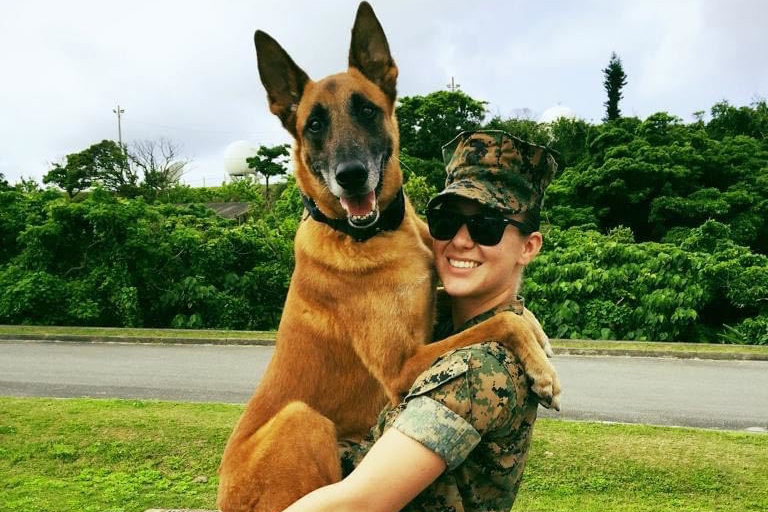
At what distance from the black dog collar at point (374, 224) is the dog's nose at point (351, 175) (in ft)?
0.54

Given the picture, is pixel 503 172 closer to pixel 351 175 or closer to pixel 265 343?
pixel 351 175

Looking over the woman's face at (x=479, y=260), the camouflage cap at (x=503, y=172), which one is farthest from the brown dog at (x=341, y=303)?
the camouflage cap at (x=503, y=172)

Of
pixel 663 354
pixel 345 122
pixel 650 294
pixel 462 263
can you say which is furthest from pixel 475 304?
pixel 650 294

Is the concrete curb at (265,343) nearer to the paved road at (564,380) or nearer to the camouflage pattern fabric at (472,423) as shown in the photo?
the paved road at (564,380)

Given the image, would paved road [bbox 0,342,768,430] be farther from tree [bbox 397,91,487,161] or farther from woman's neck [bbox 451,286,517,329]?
tree [bbox 397,91,487,161]

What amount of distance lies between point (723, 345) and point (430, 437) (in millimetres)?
13844

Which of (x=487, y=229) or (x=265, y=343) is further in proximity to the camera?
(x=265, y=343)

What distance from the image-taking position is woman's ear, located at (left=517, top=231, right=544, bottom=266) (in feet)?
7.45

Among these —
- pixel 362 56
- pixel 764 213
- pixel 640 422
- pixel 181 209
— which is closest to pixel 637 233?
pixel 764 213

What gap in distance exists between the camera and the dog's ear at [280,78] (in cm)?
266

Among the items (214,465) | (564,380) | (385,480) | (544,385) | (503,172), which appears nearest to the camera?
(385,480)

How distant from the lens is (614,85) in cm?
4831

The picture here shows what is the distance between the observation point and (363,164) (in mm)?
2639

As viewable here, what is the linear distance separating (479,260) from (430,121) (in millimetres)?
29787
